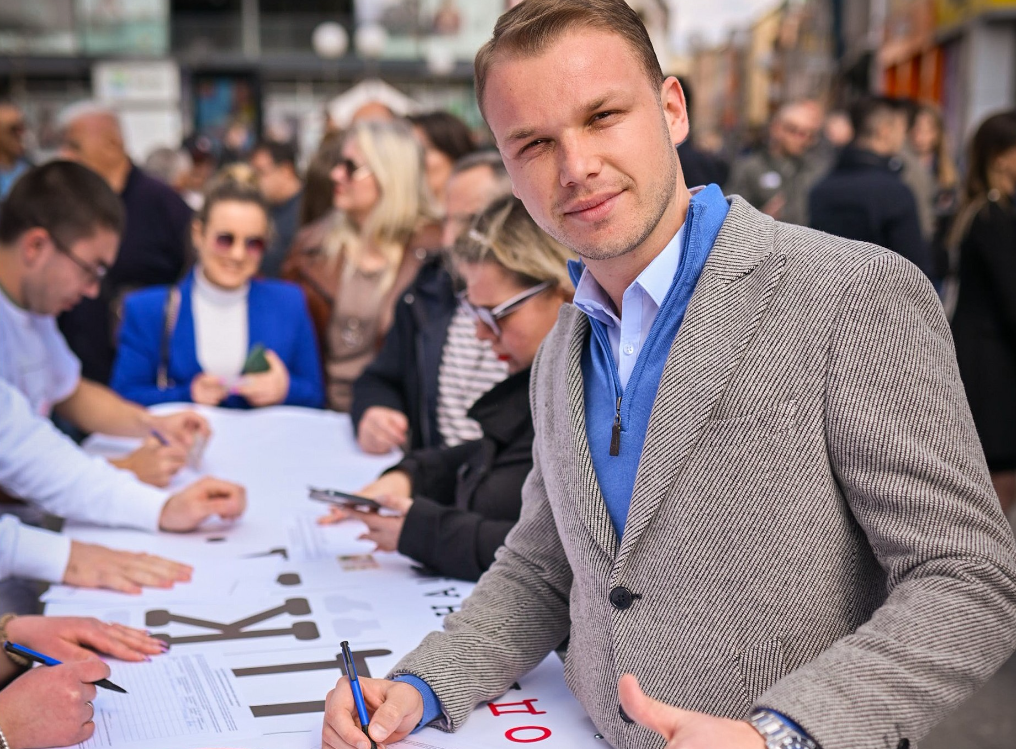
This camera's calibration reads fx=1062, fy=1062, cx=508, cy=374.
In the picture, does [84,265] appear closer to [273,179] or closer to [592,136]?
[592,136]

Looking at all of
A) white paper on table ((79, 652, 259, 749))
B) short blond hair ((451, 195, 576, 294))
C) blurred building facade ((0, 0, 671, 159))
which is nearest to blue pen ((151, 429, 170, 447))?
short blond hair ((451, 195, 576, 294))

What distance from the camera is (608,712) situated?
55.9 inches

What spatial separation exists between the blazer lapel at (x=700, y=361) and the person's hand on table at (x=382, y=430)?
191 cm

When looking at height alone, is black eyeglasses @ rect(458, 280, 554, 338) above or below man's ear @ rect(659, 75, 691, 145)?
below

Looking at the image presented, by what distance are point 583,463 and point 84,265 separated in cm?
204

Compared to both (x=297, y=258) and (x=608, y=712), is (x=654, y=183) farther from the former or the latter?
(x=297, y=258)

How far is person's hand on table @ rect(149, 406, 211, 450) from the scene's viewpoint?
121 inches

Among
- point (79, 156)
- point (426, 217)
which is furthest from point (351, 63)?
point (426, 217)

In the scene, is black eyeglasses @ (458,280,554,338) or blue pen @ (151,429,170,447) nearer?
black eyeglasses @ (458,280,554,338)

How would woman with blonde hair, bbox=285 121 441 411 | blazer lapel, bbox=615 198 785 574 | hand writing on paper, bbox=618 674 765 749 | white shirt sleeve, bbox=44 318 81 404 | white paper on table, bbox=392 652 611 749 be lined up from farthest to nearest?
woman with blonde hair, bbox=285 121 441 411
white shirt sleeve, bbox=44 318 81 404
white paper on table, bbox=392 652 611 749
blazer lapel, bbox=615 198 785 574
hand writing on paper, bbox=618 674 765 749

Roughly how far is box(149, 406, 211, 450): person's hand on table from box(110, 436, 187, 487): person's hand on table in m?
0.06

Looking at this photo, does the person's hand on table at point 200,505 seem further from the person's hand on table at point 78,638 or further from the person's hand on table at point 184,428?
the person's hand on table at point 78,638

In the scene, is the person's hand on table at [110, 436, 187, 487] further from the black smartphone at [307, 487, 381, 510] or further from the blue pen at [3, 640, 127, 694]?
the blue pen at [3, 640, 127, 694]

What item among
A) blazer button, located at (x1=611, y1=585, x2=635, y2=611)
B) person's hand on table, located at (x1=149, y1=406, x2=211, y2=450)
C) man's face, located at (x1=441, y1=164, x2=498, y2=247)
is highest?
man's face, located at (x1=441, y1=164, x2=498, y2=247)
